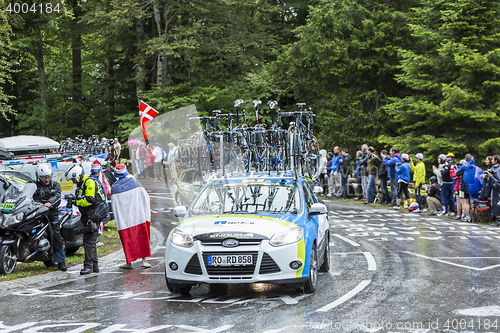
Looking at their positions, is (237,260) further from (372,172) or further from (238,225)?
(372,172)

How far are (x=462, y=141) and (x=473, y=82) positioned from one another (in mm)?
2665

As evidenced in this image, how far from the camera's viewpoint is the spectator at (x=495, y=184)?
16438mm

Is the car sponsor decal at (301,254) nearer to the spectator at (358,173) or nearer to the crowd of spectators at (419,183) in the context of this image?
the crowd of spectators at (419,183)

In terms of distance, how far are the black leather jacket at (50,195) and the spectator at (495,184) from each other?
12.2m

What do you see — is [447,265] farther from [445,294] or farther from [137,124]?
[137,124]

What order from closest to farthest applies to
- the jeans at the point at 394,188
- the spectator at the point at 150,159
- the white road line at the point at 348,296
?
the white road line at the point at 348,296 < the jeans at the point at 394,188 < the spectator at the point at 150,159

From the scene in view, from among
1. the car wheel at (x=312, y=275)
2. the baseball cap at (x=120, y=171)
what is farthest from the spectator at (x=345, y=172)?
the car wheel at (x=312, y=275)

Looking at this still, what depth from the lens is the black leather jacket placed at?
425 inches

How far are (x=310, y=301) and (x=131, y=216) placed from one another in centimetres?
452

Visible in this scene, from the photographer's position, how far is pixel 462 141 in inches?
955

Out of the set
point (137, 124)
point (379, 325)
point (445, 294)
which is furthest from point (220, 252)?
point (137, 124)

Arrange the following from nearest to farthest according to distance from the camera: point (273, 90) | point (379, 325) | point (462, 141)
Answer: point (379, 325) < point (462, 141) < point (273, 90)

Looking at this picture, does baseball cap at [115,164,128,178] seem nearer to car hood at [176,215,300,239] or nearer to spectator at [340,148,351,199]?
car hood at [176,215,300,239]

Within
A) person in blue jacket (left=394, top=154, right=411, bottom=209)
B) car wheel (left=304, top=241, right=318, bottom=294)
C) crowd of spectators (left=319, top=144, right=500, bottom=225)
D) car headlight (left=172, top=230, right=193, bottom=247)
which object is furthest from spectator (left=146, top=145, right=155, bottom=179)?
car wheel (left=304, top=241, right=318, bottom=294)
